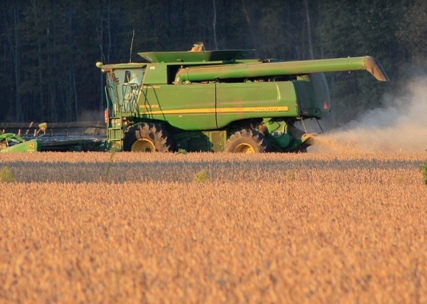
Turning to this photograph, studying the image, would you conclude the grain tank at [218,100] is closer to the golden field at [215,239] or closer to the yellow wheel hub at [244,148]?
the yellow wheel hub at [244,148]

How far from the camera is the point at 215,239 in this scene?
8609 mm

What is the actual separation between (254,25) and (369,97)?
499 inches

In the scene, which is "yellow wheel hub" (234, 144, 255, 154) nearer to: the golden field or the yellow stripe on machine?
the yellow stripe on machine

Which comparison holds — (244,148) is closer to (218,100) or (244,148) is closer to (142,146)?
(218,100)

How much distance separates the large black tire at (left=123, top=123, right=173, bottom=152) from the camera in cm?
2498

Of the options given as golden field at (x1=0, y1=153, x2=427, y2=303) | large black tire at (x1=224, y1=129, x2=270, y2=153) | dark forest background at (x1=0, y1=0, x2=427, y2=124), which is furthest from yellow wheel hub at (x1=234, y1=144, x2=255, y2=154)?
dark forest background at (x1=0, y1=0, x2=427, y2=124)

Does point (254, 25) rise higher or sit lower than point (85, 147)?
higher

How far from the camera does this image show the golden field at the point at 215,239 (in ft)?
21.5

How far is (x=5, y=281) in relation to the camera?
6980mm

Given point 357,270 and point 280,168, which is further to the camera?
point 280,168

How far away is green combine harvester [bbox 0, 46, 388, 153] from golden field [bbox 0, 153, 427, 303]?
7.46 meters

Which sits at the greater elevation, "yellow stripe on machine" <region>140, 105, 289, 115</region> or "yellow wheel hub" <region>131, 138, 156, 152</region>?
"yellow stripe on machine" <region>140, 105, 289, 115</region>

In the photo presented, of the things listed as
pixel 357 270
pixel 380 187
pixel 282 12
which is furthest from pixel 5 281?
pixel 282 12

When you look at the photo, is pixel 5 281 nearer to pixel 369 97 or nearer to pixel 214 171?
pixel 214 171
